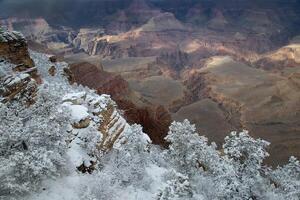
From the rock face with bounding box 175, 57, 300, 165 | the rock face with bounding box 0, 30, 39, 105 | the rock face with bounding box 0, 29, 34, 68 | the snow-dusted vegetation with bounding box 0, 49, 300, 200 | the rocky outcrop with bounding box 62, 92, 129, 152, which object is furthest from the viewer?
the rock face with bounding box 175, 57, 300, 165

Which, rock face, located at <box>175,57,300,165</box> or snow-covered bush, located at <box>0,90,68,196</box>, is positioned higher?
snow-covered bush, located at <box>0,90,68,196</box>

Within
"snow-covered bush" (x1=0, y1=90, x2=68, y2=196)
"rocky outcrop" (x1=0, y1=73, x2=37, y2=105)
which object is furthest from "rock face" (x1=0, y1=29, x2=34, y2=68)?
"snow-covered bush" (x1=0, y1=90, x2=68, y2=196)

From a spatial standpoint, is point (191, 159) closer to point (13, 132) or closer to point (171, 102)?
point (13, 132)

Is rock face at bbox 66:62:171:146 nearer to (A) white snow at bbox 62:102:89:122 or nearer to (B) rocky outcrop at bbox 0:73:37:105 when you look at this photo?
(A) white snow at bbox 62:102:89:122

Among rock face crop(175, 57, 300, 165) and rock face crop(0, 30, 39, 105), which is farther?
rock face crop(175, 57, 300, 165)

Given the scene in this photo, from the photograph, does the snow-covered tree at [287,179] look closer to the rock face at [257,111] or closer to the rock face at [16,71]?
the rock face at [16,71]

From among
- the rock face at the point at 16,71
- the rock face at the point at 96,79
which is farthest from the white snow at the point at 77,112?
the rock face at the point at 96,79

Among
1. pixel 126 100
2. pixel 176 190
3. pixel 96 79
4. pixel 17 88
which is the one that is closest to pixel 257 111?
pixel 96 79
